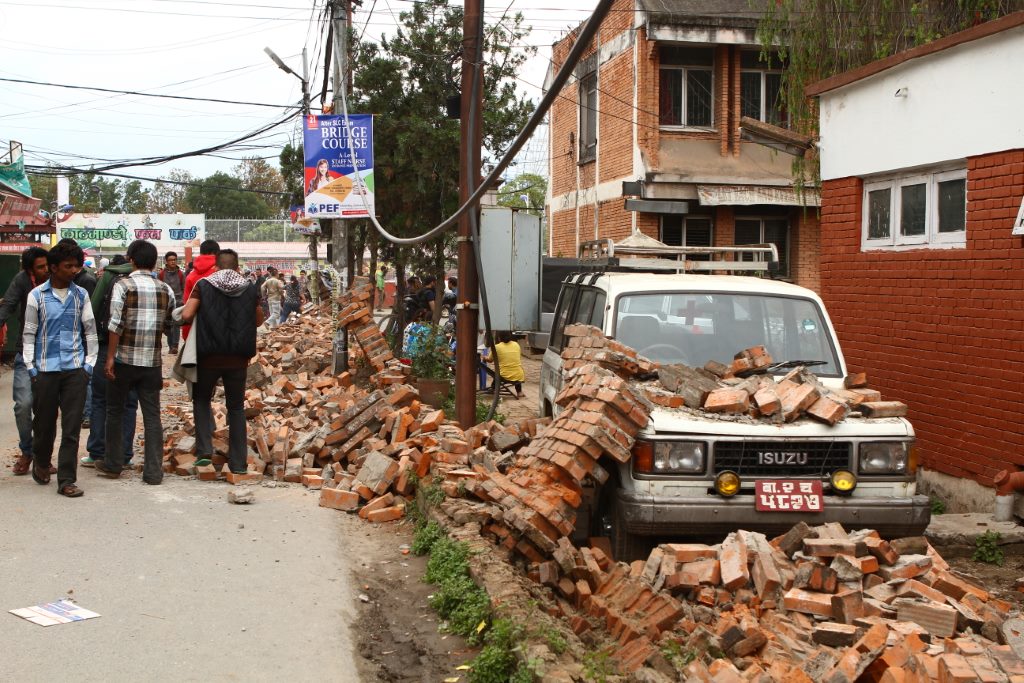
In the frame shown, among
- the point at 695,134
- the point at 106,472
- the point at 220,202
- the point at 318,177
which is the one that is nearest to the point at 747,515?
the point at 106,472

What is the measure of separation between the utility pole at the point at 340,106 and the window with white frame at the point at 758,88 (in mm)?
8952

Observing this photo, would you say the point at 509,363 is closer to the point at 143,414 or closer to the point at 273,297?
the point at 143,414

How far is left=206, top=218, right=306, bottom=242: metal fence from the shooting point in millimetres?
54844

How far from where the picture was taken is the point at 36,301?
7.68m

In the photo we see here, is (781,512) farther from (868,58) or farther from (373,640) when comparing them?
(868,58)

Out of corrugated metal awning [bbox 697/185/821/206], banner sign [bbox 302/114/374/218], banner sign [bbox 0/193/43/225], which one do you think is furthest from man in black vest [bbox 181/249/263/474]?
banner sign [bbox 0/193/43/225]

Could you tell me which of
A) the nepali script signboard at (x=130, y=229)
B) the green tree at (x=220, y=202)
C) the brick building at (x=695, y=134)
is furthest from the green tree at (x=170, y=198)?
the brick building at (x=695, y=134)

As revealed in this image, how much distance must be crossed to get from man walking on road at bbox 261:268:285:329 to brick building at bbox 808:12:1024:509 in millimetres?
22880

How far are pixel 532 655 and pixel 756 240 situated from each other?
19125 mm

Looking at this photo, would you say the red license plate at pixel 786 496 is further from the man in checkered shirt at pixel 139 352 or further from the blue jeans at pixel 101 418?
the blue jeans at pixel 101 418

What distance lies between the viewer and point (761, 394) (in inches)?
240

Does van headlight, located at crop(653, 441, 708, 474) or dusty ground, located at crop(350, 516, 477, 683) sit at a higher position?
van headlight, located at crop(653, 441, 708, 474)

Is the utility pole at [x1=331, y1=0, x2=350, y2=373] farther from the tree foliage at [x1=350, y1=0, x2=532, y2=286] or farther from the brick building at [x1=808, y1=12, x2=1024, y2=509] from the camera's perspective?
the brick building at [x1=808, y1=12, x2=1024, y2=509]

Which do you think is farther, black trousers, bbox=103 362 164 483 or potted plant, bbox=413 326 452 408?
potted plant, bbox=413 326 452 408
